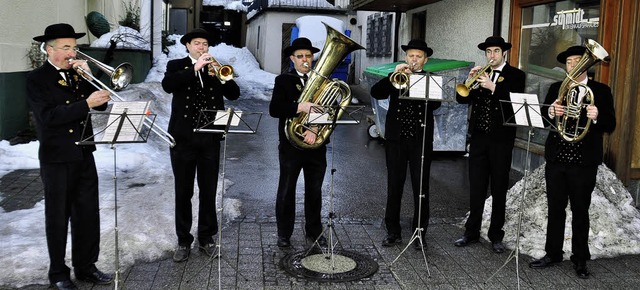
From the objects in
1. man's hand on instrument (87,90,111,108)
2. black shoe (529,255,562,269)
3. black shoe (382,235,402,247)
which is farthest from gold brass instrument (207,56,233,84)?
black shoe (529,255,562,269)

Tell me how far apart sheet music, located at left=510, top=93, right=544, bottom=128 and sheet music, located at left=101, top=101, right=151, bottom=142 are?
278 cm

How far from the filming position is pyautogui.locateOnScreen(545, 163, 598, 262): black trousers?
17.5ft

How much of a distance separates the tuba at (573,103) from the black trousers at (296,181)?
2074 millimetres

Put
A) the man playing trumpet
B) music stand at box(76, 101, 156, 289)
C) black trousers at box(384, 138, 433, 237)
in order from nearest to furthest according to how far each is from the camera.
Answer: music stand at box(76, 101, 156, 289) < the man playing trumpet < black trousers at box(384, 138, 433, 237)

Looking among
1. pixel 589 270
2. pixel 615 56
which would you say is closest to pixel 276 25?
pixel 615 56

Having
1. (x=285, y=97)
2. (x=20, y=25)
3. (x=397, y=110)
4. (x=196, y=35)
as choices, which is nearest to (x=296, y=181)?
(x=285, y=97)

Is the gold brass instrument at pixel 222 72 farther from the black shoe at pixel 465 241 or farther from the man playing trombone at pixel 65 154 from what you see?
the black shoe at pixel 465 241

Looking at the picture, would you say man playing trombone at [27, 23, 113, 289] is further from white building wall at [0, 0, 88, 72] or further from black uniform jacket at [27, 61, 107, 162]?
white building wall at [0, 0, 88, 72]

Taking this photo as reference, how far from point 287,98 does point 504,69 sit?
202 centimetres

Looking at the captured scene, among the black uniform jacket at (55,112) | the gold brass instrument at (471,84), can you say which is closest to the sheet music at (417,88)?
the gold brass instrument at (471,84)

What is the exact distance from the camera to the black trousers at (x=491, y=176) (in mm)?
6031

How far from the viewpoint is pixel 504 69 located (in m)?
6.01

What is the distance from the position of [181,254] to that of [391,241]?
1.94 meters

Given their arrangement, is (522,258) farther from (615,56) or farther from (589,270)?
(615,56)
